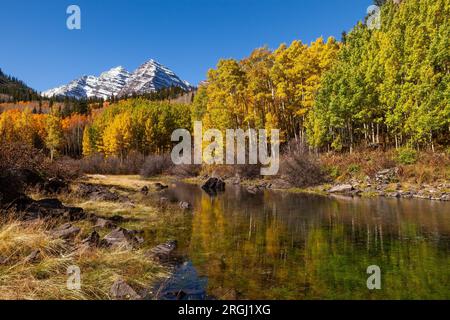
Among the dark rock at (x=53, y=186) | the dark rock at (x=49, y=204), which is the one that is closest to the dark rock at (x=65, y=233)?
the dark rock at (x=49, y=204)

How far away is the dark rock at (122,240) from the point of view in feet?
37.3

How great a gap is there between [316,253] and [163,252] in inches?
191

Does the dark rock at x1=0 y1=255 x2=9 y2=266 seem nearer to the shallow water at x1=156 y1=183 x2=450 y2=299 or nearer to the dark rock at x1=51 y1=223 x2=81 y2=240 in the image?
the dark rock at x1=51 y1=223 x2=81 y2=240

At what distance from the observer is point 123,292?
25.7 ft

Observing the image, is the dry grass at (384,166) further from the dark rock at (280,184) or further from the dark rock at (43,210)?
the dark rock at (43,210)

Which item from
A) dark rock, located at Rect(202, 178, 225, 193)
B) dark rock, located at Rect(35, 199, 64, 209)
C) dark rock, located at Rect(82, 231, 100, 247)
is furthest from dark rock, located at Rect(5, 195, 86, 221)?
dark rock, located at Rect(202, 178, 225, 193)

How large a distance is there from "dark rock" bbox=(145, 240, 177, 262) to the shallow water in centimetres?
41

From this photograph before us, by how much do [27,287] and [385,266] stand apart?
8852mm

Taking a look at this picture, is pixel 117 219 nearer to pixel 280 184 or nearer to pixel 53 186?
pixel 53 186

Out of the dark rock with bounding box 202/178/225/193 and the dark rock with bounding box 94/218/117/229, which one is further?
the dark rock with bounding box 202/178/225/193

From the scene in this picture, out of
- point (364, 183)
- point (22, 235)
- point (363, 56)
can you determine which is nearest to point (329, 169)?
point (364, 183)

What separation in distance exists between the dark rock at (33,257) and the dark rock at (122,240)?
7.35 ft

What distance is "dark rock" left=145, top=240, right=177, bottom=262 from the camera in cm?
1081
